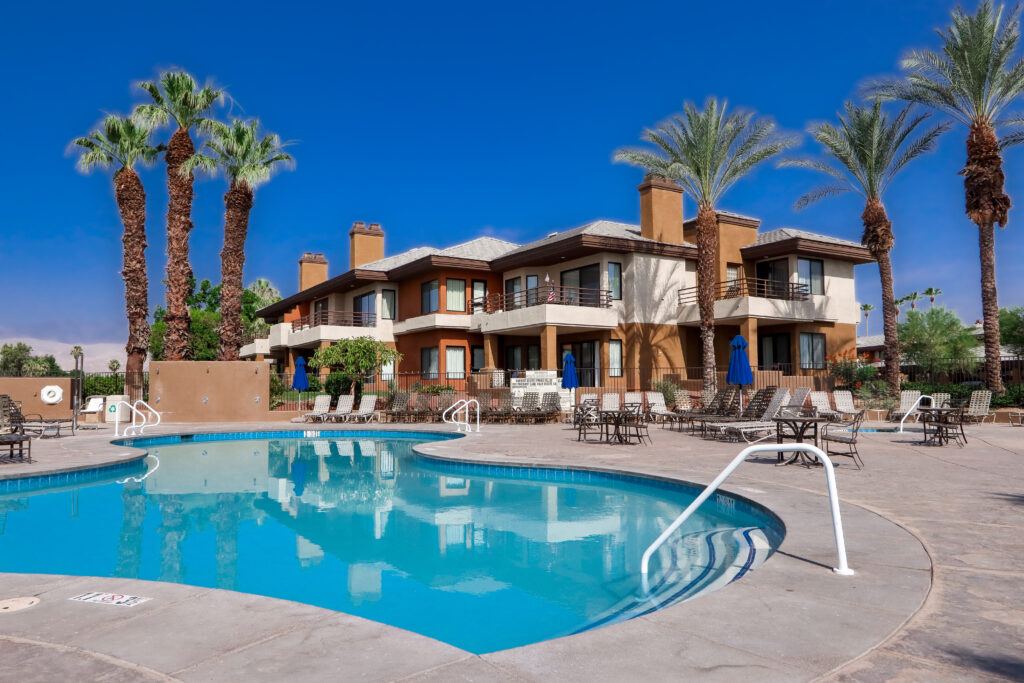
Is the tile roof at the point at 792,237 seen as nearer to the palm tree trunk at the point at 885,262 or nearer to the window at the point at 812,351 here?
the palm tree trunk at the point at 885,262

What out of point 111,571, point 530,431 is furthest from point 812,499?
point 530,431

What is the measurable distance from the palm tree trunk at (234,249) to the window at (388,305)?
7530mm

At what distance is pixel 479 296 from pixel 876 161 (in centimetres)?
1710

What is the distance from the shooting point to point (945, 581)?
170 inches

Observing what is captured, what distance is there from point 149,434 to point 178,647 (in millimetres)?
16816

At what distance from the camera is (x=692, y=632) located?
11.5 ft

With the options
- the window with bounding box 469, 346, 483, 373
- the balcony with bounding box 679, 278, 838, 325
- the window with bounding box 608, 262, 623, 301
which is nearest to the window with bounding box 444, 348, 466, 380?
the window with bounding box 469, 346, 483, 373

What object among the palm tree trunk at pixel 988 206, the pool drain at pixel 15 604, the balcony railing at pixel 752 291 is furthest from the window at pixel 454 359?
the pool drain at pixel 15 604

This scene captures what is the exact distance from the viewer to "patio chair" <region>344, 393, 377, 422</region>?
2380cm

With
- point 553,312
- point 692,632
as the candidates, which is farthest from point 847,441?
point 553,312

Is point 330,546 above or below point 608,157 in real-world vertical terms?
below

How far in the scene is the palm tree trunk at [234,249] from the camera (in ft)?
88.7

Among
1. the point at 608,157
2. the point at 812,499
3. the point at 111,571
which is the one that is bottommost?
the point at 111,571

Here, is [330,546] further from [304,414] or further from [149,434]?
[304,414]
